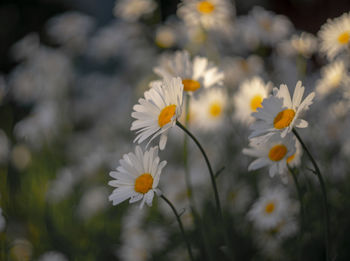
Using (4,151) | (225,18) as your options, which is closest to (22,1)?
(4,151)

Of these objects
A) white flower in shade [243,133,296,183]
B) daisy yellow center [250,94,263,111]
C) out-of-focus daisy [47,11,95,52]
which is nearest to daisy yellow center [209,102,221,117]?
daisy yellow center [250,94,263,111]

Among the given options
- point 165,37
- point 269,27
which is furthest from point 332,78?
point 165,37

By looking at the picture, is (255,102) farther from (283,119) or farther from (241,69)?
(241,69)

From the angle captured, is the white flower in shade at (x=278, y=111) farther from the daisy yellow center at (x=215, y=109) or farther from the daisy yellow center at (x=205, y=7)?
the daisy yellow center at (x=215, y=109)

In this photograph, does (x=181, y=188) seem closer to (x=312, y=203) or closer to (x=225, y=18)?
(x=312, y=203)

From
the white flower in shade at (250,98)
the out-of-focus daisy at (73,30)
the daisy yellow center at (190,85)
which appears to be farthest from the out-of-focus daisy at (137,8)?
the daisy yellow center at (190,85)
